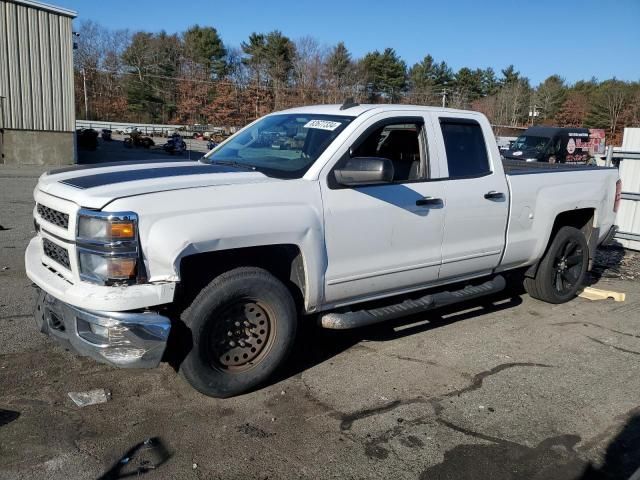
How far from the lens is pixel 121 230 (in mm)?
3244

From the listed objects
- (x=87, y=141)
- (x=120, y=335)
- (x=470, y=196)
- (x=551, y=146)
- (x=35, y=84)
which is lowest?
(x=120, y=335)

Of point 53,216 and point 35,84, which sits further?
point 35,84

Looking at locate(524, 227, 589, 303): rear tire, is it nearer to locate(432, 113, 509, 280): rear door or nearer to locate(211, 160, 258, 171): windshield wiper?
locate(432, 113, 509, 280): rear door

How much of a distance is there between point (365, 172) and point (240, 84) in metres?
72.0

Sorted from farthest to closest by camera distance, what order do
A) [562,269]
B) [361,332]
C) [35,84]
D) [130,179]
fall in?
[35,84], [562,269], [361,332], [130,179]

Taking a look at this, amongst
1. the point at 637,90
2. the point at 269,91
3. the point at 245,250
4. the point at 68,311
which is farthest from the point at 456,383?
the point at 637,90

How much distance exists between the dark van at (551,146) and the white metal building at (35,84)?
2215 cm

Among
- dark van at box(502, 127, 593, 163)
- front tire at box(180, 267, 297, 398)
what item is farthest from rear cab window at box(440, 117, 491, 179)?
dark van at box(502, 127, 593, 163)

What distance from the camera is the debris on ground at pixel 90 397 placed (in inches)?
147

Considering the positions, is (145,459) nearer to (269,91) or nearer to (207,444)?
(207,444)

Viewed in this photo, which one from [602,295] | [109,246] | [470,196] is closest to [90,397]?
[109,246]

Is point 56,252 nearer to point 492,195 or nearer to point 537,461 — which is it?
point 537,461

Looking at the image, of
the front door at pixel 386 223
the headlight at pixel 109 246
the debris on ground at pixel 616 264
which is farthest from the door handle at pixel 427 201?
the debris on ground at pixel 616 264

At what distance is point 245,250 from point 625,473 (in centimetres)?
265
